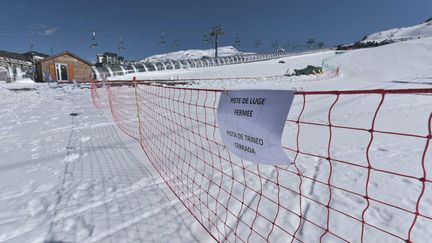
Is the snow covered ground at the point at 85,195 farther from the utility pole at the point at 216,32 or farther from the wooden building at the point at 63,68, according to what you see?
the utility pole at the point at 216,32

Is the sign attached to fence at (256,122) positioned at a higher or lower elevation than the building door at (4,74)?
lower

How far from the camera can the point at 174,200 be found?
10.7ft

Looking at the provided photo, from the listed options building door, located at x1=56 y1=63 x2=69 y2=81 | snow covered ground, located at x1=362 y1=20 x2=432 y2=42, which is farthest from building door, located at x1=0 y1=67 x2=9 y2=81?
snow covered ground, located at x1=362 y1=20 x2=432 y2=42

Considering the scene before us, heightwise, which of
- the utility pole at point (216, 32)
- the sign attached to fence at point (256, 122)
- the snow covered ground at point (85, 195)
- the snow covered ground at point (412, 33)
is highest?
the snow covered ground at point (412, 33)

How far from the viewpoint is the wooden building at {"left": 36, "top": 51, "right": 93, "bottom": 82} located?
3028 centimetres

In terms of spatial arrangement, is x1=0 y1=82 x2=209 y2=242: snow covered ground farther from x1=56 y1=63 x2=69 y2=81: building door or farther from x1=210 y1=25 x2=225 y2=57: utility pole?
x1=210 y1=25 x2=225 y2=57: utility pole

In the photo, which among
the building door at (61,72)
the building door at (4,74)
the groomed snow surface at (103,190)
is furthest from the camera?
the building door at (4,74)

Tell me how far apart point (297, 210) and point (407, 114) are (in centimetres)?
588

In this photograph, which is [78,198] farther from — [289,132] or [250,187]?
[289,132]

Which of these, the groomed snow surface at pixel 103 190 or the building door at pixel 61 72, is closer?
the groomed snow surface at pixel 103 190

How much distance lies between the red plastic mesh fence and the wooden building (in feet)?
98.1

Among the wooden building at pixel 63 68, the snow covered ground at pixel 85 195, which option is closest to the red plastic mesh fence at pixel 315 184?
the snow covered ground at pixel 85 195

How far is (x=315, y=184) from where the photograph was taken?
3.39m

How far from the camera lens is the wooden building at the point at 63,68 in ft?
99.3
